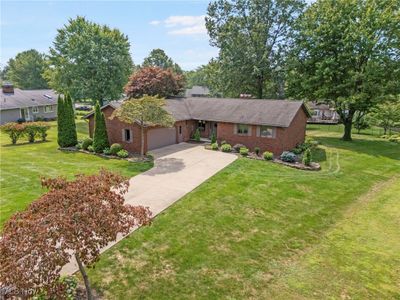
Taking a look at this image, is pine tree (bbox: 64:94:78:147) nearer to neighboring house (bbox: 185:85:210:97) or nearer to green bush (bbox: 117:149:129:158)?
green bush (bbox: 117:149:129:158)

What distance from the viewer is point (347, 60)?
29.7 meters

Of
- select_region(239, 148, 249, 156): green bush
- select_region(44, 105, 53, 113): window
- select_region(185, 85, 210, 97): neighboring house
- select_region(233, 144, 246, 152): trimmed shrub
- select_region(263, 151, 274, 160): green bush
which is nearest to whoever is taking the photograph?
select_region(263, 151, 274, 160): green bush

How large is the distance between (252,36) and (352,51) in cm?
1337

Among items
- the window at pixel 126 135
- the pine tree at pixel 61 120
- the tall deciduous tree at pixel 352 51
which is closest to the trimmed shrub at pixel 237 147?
the window at pixel 126 135

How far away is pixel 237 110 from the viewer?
27594 millimetres

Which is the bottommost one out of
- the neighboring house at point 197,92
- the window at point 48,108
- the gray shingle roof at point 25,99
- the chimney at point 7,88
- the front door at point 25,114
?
the front door at point 25,114

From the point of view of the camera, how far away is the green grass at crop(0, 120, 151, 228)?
14.4m

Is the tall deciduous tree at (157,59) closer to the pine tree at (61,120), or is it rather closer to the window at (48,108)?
the window at (48,108)

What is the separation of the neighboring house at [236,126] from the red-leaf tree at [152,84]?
883 cm

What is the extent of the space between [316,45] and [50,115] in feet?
135

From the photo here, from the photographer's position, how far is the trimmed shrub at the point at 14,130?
28.2 meters

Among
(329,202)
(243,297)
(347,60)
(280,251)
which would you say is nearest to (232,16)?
(347,60)

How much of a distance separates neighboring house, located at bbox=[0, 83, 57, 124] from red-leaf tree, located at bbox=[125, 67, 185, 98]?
52.1 ft

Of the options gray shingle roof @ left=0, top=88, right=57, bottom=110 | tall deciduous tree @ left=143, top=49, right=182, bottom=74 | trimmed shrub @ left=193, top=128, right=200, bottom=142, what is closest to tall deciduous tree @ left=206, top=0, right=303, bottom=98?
trimmed shrub @ left=193, top=128, right=200, bottom=142
